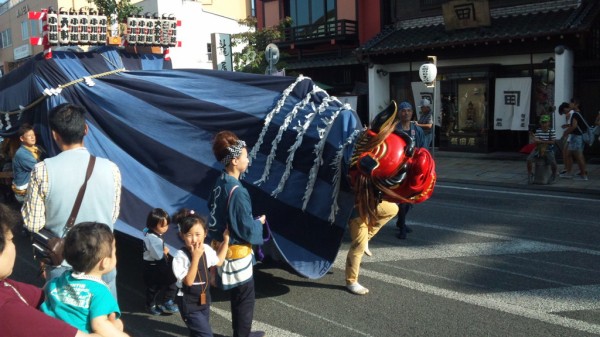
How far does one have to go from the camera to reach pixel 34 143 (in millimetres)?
6641

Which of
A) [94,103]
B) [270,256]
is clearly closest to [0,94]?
[94,103]

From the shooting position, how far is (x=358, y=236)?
17.2 feet

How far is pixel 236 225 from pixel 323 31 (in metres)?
20.2

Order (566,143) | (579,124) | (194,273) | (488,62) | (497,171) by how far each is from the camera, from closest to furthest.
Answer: (194,273) → (579,124) → (566,143) → (497,171) → (488,62)

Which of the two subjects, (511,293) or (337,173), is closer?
(337,173)

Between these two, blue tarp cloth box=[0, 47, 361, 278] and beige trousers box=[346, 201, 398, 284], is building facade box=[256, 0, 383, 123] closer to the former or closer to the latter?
blue tarp cloth box=[0, 47, 361, 278]

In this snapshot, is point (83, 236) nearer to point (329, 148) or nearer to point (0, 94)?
point (329, 148)

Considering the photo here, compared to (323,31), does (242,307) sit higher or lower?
lower

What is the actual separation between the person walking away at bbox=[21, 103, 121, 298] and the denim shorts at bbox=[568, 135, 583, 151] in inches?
428

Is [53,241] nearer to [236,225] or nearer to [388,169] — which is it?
[236,225]

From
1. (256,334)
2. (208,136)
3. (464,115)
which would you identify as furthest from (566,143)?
(256,334)

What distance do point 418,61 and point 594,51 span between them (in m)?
5.40

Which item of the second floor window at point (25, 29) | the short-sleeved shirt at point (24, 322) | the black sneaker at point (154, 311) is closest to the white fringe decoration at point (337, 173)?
the black sneaker at point (154, 311)

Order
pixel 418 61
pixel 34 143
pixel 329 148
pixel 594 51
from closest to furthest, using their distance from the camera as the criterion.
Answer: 1. pixel 329 148
2. pixel 34 143
3. pixel 594 51
4. pixel 418 61
